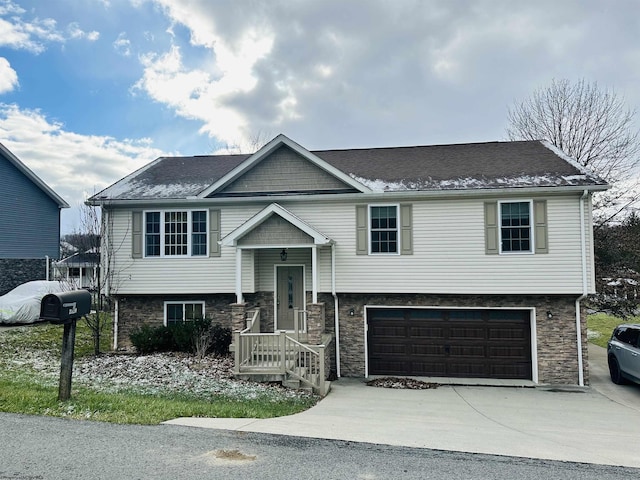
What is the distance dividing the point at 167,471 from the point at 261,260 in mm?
8740

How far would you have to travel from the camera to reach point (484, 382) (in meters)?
11.8

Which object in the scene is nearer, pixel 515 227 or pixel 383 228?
pixel 515 227

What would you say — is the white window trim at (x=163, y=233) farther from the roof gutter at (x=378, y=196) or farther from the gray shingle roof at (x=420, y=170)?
the gray shingle roof at (x=420, y=170)

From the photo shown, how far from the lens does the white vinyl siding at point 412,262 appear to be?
1145cm

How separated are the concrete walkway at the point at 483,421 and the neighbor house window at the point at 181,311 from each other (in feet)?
16.4

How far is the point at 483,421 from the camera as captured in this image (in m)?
7.73

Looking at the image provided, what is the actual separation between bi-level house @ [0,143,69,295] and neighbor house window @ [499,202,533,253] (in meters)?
22.3

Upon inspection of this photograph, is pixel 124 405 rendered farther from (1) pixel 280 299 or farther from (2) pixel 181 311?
(2) pixel 181 311

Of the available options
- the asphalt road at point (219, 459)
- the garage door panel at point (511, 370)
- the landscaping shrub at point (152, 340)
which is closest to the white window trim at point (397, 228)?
the garage door panel at point (511, 370)

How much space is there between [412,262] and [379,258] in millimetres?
962

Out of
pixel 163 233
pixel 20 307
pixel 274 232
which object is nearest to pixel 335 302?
pixel 274 232

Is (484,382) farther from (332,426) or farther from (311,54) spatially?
(311,54)

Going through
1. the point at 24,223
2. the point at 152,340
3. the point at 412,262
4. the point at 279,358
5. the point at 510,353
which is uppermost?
the point at 24,223

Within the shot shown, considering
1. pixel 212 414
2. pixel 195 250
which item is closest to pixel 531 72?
pixel 195 250
